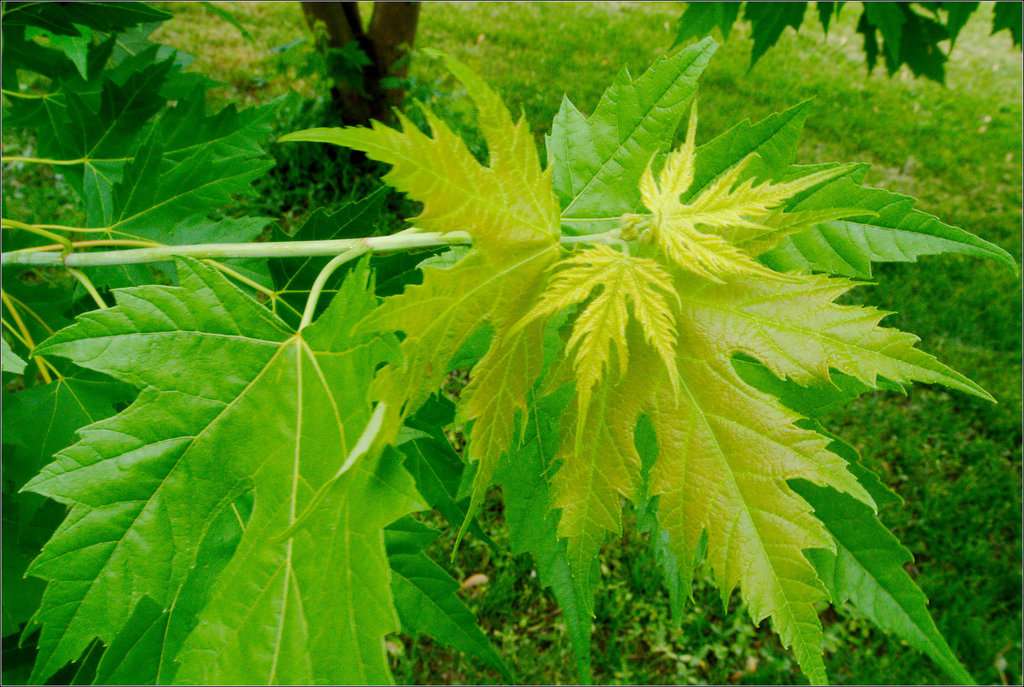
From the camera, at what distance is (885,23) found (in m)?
2.64

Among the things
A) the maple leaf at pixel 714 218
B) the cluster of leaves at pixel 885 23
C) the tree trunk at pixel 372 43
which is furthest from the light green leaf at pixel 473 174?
the tree trunk at pixel 372 43

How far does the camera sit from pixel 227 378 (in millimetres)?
804

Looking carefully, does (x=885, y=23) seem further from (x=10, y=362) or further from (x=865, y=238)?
(x=10, y=362)

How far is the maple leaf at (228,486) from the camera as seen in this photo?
0.73 m

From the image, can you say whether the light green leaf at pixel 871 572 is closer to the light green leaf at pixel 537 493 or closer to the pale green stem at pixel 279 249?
the light green leaf at pixel 537 493

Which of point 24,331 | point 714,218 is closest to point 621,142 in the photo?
point 714,218

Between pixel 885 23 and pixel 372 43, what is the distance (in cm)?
304

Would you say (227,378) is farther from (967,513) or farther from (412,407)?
(967,513)

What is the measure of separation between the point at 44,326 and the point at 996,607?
13.6 ft

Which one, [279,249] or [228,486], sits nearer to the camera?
[228,486]

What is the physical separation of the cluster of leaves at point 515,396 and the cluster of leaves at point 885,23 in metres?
1.62

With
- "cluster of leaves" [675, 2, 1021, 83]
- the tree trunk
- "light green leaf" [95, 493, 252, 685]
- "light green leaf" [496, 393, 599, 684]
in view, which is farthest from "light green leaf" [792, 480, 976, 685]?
the tree trunk

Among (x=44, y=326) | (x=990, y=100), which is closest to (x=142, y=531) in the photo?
(x=44, y=326)

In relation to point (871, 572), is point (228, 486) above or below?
above
